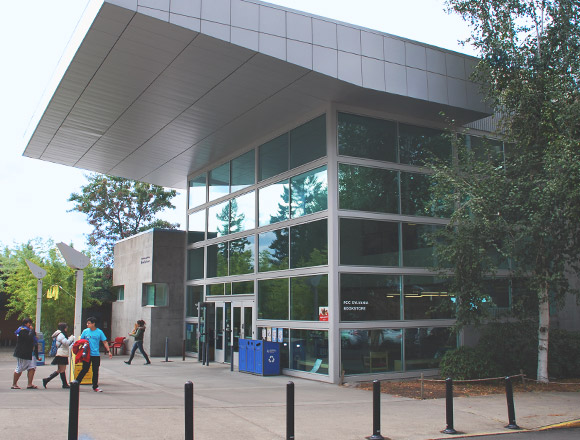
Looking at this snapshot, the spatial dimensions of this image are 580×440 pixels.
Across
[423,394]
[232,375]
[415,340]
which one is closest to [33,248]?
[232,375]

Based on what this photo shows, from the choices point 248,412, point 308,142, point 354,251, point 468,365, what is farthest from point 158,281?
point 248,412

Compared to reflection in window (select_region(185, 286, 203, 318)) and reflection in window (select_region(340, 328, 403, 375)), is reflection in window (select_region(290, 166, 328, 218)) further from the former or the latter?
reflection in window (select_region(185, 286, 203, 318))

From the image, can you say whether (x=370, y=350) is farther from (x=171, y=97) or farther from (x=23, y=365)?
(x=171, y=97)

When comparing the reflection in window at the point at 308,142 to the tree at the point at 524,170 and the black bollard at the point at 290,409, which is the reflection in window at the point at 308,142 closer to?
the tree at the point at 524,170

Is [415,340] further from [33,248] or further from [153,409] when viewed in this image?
[33,248]

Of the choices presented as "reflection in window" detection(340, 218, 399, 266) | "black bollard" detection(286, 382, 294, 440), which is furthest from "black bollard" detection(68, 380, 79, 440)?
"reflection in window" detection(340, 218, 399, 266)

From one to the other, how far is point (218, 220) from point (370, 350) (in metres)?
9.67

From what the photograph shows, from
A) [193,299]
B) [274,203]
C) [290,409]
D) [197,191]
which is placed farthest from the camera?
[197,191]

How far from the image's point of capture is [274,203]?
19.4 meters

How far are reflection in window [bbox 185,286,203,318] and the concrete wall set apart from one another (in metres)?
0.29

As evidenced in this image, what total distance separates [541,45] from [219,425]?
1322 centimetres

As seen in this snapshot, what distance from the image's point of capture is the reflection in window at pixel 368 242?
1653 centimetres

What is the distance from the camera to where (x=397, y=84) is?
16.1 meters

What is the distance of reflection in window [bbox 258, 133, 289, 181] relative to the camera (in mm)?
19062
